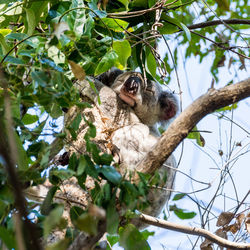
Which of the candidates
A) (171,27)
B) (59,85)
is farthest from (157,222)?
(171,27)

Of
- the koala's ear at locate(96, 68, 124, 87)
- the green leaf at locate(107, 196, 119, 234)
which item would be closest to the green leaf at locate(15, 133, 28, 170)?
the green leaf at locate(107, 196, 119, 234)

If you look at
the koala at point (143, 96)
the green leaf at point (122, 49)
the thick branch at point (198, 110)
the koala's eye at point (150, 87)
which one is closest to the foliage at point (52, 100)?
the green leaf at point (122, 49)

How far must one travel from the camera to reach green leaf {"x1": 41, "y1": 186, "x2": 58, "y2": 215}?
5.24 feet

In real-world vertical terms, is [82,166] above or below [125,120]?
below

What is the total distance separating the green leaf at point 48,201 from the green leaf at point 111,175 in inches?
10.0

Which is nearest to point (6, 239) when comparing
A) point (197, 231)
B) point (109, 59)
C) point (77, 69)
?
point (77, 69)

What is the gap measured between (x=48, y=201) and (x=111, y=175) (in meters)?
0.33

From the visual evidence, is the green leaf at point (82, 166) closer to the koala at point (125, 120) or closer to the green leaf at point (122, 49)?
the koala at point (125, 120)

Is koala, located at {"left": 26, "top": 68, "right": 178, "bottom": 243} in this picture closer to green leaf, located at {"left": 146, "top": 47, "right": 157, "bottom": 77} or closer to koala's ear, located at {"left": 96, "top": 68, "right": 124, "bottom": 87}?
koala's ear, located at {"left": 96, "top": 68, "right": 124, "bottom": 87}

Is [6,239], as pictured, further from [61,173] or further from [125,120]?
[125,120]

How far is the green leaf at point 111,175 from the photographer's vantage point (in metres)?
1.44

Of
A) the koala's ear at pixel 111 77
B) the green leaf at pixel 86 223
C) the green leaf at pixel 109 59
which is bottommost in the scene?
the green leaf at pixel 86 223

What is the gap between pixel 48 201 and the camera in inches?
63.0

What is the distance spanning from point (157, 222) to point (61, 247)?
39.6 inches
